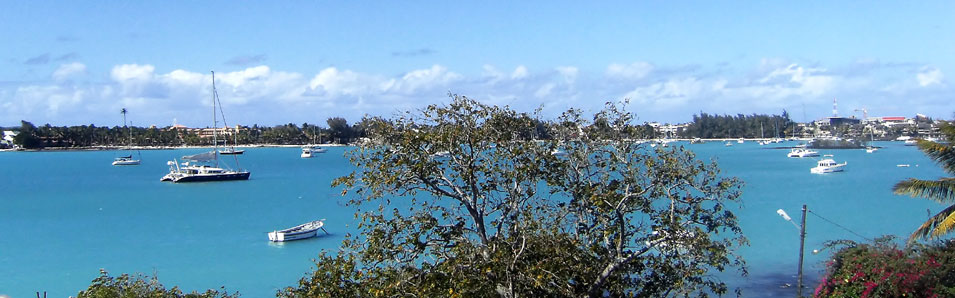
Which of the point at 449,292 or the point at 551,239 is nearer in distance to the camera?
the point at 449,292

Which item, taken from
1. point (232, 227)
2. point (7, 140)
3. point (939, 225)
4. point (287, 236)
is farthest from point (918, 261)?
point (7, 140)

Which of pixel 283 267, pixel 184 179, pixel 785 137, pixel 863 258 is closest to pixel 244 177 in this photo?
pixel 184 179

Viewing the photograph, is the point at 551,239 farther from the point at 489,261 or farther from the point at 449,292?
the point at 449,292

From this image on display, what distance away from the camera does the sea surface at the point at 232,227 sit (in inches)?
1149

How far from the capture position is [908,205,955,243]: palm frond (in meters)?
14.8

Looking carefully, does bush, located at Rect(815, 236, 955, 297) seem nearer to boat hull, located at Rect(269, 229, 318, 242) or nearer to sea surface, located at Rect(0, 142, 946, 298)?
sea surface, located at Rect(0, 142, 946, 298)

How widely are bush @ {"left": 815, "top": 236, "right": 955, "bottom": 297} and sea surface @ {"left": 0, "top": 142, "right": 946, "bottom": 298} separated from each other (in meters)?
2.51

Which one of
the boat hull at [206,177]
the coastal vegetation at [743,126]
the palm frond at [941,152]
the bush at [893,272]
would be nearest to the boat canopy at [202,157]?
the boat hull at [206,177]

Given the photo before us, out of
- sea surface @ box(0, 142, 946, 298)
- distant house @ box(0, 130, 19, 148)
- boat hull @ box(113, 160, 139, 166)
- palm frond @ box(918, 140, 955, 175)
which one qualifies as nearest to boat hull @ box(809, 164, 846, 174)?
sea surface @ box(0, 142, 946, 298)

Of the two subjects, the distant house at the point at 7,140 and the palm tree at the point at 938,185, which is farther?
the distant house at the point at 7,140

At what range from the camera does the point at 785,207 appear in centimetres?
4825

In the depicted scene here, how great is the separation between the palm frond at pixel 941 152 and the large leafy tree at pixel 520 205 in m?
6.84

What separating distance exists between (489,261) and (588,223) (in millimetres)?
1692

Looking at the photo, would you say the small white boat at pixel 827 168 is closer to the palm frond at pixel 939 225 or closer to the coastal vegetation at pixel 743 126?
the palm frond at pixel 939 225
